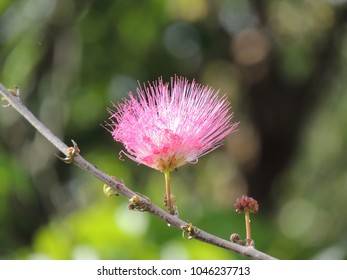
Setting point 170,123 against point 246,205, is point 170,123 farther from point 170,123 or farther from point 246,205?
point 246,205

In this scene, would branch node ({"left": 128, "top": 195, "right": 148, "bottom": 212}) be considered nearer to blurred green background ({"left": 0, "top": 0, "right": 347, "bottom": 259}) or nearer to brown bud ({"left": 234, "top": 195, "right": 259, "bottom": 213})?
brown bud ({"left": 234, "top": 195, "right": 259, "bottom": 213})

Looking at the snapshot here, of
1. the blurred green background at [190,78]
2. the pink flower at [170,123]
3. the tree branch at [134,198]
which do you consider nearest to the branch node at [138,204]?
the tree branch at [134,198]

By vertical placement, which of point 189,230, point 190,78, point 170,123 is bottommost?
point 189,230

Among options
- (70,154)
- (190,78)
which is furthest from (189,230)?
(190,78)

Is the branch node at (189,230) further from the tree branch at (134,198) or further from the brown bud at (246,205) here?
the brown bud at (246,205)

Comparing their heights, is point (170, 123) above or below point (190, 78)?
below

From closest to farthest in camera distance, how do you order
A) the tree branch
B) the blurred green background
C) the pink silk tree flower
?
the tree branch, the pink silk tree flower, the blurred green background

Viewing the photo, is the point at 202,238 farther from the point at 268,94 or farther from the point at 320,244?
the point at 268,94

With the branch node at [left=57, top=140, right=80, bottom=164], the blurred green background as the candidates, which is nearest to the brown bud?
the branch node at [left=57, top=140, right=80, bottom=164]
